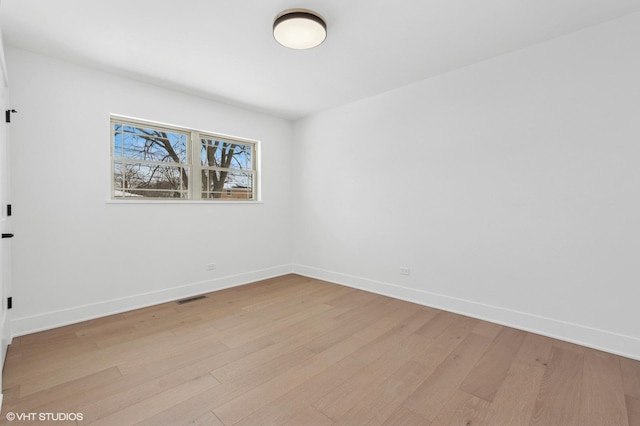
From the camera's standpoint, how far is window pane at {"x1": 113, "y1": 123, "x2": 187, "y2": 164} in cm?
338

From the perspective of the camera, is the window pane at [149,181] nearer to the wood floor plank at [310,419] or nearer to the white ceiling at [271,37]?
the white ceiling at [271,37]

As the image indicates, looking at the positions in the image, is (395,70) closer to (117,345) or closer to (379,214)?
(379,214)

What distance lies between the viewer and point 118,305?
3215 mm

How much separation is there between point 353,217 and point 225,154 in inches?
83.5

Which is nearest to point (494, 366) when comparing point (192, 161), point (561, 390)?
point (561, 390)

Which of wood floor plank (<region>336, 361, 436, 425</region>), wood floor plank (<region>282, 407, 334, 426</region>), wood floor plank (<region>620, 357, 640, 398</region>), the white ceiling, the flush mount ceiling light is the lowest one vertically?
wood floor plank (<region>282, 407, 334, 426</region>)

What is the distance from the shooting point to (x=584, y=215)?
252cm

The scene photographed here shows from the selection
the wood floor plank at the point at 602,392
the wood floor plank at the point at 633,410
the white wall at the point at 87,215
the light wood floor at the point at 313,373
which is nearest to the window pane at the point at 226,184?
the white wall at the point at 87,215

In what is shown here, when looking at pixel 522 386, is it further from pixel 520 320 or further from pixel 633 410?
pixel 520 320

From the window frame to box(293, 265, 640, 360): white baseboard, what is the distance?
7.27 ft

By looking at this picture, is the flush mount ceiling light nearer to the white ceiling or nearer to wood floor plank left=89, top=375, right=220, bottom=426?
the white ceiling

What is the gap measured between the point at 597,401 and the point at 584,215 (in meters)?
1.46

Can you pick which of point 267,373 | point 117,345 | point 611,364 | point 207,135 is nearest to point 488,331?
point 611,364

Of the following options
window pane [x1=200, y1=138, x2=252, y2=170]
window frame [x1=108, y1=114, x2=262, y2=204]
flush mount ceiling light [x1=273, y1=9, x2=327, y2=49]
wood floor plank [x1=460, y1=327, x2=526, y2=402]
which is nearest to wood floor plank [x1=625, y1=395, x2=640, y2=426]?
wood floor plank [x1=460, y1=327, x2=526, y2=402]
